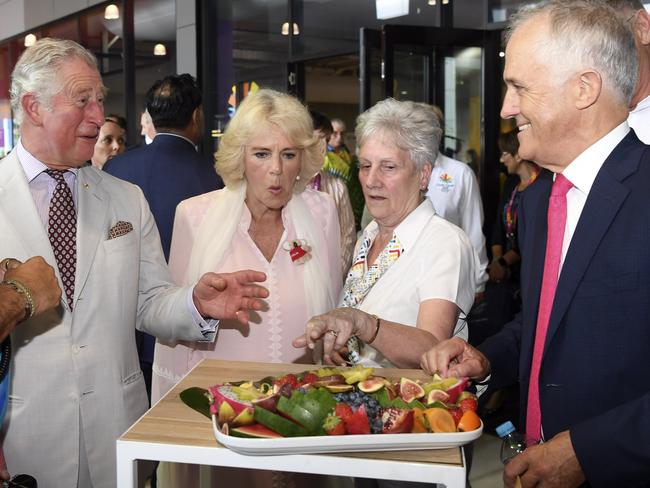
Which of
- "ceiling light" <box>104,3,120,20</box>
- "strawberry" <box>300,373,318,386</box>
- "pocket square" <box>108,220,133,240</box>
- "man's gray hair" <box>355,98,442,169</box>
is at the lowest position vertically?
"strawberry" <box>300,373,318,386</box>

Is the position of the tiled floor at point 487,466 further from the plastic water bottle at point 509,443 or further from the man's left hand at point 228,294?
the plastic water bottle at point 509,443

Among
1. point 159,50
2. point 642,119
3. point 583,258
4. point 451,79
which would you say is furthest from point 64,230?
point 159,50

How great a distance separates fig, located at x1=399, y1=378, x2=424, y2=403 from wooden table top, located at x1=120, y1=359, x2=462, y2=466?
152 mm

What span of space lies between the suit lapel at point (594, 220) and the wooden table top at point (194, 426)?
351 millimetres

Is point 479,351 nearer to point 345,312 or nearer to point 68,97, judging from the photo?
point 345,312

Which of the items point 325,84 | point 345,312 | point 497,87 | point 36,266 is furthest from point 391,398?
point 325,84

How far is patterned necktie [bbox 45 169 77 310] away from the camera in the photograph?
203cm

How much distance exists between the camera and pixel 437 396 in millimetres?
1355

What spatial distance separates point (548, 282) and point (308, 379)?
57 cm

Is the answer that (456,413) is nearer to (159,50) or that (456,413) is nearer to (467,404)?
(467,404)

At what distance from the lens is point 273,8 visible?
8602mm

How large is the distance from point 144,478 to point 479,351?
2.92ft

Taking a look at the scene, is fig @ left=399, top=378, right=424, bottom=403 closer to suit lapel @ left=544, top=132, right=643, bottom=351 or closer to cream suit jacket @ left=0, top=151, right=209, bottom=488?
suit lapel @ left=544, top=132, right=643, bottom=351

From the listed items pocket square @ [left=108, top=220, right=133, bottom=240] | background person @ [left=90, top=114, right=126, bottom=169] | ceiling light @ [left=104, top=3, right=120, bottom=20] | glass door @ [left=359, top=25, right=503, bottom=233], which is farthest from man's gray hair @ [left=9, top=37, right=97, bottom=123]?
ceiling light @ [left=104, top=3, right=120, bottom=20]
